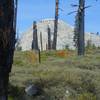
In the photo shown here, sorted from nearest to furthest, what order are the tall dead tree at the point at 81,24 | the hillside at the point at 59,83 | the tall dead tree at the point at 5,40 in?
1. the tall dead tree at the point at 5,40
2. the hillside at the point at 59,83
3. the tall dead tree at the point at 81,24

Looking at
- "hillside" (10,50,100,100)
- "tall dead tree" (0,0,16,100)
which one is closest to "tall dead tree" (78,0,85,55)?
"hillside" (10,50,100,100)

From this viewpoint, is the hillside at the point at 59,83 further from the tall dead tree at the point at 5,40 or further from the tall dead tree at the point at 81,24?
the tall dead tree at the point at 81,24

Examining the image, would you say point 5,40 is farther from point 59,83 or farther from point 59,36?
point 59,36

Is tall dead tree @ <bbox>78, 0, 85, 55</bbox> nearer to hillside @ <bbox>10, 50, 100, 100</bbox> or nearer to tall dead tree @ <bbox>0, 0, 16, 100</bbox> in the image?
hillside @ <bbox>10, 50, 100, 100</bbox>

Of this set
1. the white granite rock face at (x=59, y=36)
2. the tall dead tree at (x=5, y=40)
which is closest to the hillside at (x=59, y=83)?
the tall dead tree at (x=5, y=40)

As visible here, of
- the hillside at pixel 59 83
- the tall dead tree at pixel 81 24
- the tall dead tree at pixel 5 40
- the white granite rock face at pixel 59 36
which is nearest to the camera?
the tall dead tree at pixel 5 40

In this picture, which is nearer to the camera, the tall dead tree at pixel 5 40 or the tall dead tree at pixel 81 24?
the tall dead tree at pixel 5 40

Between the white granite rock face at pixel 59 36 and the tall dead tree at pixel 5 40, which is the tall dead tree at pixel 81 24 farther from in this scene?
the white granite rock face at pixel 59 36

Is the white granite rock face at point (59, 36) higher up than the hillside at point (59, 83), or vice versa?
the white granite rock face at point (59, 36)

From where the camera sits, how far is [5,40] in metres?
9.73

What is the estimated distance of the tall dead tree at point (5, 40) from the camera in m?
9.78

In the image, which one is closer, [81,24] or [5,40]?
[5,40]

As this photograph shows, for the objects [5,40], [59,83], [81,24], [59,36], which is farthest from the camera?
[59,36]

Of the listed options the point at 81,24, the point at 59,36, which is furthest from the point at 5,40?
the point at 59,36
